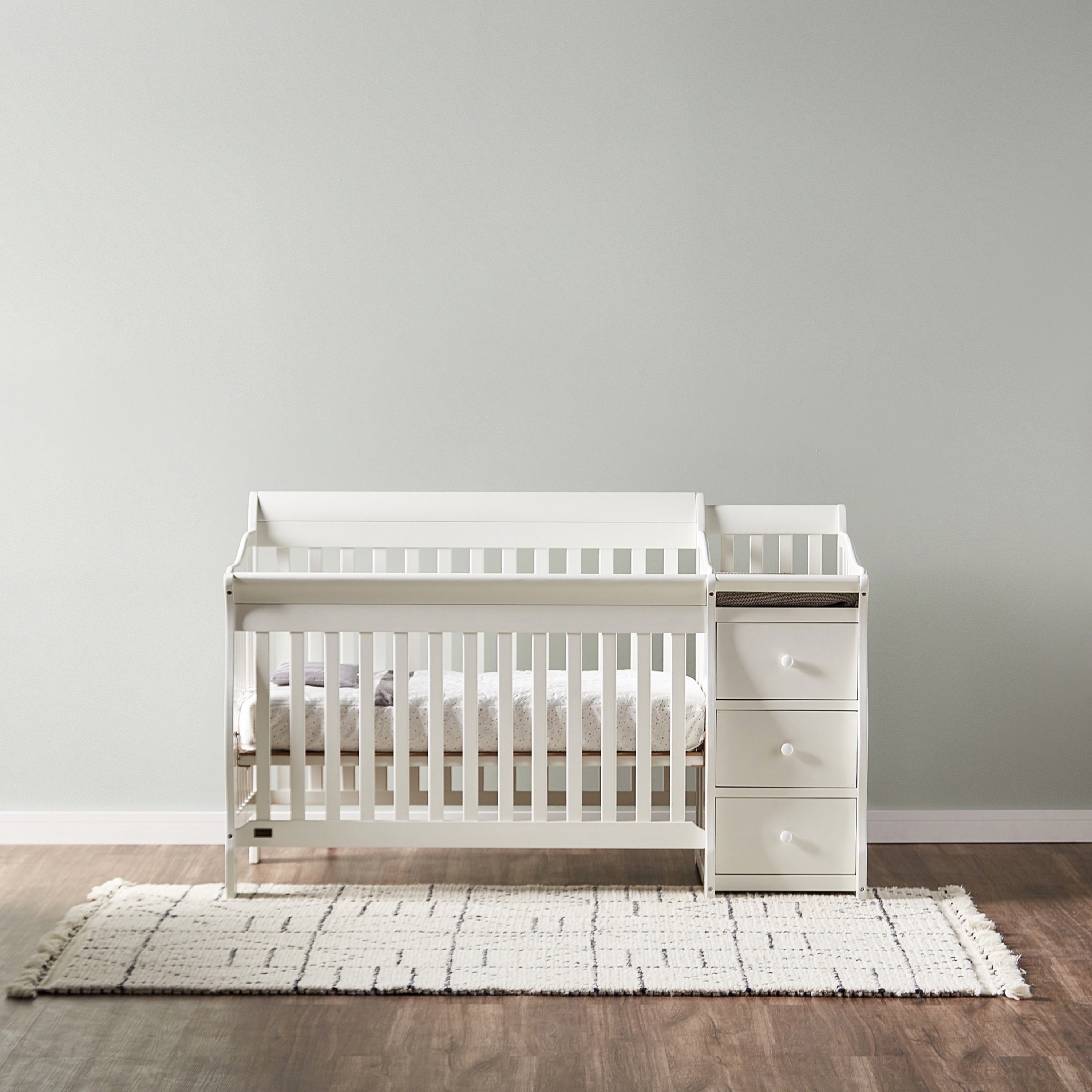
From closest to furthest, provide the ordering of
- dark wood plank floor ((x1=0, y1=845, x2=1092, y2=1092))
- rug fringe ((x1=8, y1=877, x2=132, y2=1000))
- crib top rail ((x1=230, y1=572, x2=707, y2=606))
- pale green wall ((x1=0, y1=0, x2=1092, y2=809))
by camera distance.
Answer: dark wood plank floor ((x1=0, y1=845, x2=1092, y2=1092)) < rug fringe ((x1=8, y1=877, x2=132, y2=1000)) < crib top rail ((x1=230, y1=572, x2=707, y2=606)) < pale green wall ((x1=0, y1=0, x2=1092, y2=809))

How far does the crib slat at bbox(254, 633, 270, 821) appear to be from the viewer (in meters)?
2.22

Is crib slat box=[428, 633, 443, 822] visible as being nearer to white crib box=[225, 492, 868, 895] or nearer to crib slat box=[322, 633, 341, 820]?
white crib box=[225, 492, 868, 895]

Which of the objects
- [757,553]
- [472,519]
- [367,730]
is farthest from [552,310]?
[367,730]

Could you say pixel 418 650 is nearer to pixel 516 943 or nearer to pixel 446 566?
pixel 446 566

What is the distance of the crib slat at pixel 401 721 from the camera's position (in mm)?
2189

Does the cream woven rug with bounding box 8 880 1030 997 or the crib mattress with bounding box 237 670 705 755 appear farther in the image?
the crib mattress with bounding box 237 670 705 755

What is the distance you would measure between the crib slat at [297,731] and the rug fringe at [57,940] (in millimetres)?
443

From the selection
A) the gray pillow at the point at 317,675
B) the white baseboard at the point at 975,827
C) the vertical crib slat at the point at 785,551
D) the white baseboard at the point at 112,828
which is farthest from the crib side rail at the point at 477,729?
the white baseboard at the point at 975,827

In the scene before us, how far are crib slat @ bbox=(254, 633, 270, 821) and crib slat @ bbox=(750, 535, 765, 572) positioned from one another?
1.16 metres

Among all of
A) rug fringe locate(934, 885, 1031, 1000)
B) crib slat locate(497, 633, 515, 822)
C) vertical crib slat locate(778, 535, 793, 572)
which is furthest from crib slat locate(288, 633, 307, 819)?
rug fringe locate(934, 885, 1031, 1000)

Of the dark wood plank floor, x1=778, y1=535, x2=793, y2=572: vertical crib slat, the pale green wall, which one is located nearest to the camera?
the dark wood plank floor

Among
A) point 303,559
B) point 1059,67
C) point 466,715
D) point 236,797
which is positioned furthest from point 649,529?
point 1059,67

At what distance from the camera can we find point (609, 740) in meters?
2.24

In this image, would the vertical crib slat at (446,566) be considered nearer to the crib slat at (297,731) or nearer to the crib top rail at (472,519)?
the crib top rail at (472,519)
